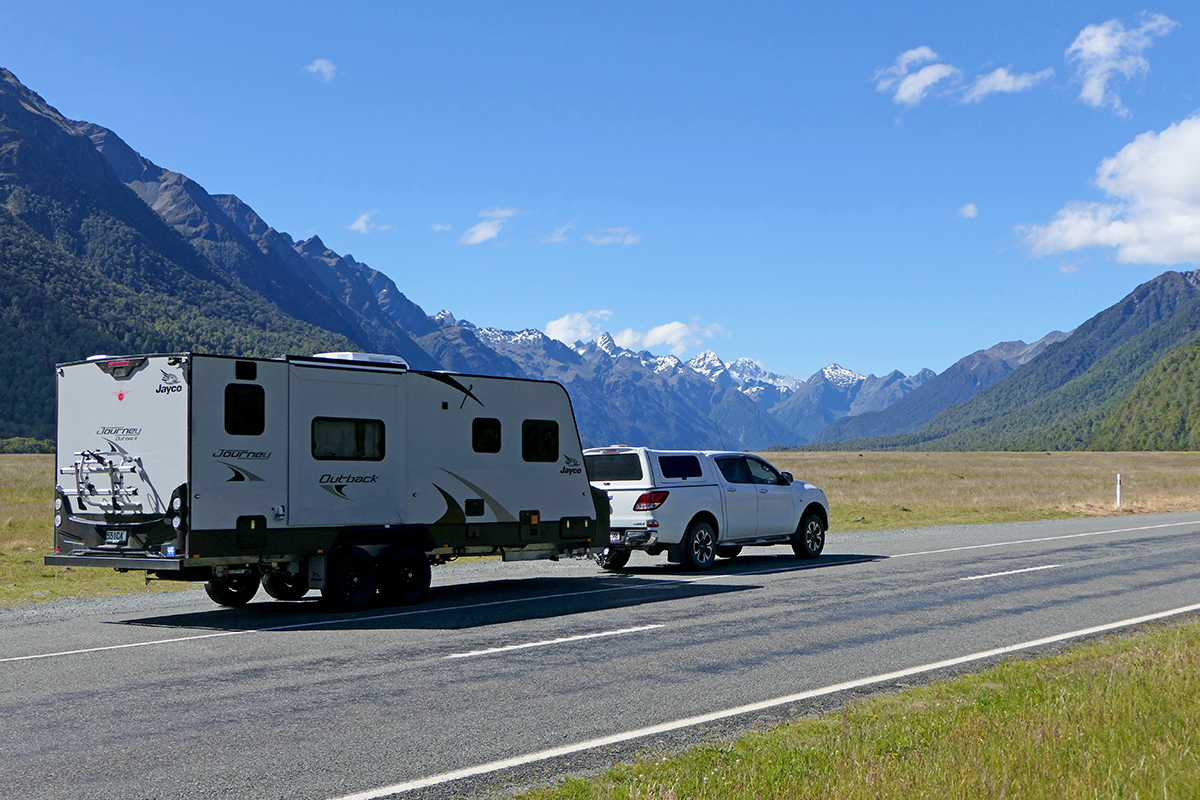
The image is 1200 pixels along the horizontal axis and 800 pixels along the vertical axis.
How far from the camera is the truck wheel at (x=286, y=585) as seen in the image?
13.4 m

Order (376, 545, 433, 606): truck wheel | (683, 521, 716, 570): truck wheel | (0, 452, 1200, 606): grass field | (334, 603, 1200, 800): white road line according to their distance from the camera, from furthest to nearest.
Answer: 1. (683, 521, 716, 570): truck wheel
2. (0, 452, 1200, 606): grass field
3. (376, 545, 433, 606): truck wheel
4. (334, 603, 1200, 800): white road line

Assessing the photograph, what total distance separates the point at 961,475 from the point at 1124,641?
186 ft

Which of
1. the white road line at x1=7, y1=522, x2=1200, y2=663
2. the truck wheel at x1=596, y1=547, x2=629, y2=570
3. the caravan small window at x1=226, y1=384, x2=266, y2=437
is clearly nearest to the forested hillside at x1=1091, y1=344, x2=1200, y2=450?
the white road line at x1=7, y1=522, x2=1200, y2=663

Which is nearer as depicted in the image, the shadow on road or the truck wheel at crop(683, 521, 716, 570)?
the shadow on road

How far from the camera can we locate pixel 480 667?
9.34m

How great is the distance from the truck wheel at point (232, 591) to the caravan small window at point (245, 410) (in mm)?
2399

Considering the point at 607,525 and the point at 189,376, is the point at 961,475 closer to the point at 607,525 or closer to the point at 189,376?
the point at 607,525

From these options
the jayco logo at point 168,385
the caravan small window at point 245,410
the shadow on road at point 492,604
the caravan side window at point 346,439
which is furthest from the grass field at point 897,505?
the caravan side window at point 346,439

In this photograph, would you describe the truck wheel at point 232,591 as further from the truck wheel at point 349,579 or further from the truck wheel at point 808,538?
the truck wheel at point 808,538

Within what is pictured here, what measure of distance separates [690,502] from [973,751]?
1201 centimetres

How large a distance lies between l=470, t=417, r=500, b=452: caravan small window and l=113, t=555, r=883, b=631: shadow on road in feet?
6.85

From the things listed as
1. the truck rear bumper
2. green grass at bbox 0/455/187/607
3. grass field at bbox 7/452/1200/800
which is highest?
the truck rear bumper

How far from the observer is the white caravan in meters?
12.0

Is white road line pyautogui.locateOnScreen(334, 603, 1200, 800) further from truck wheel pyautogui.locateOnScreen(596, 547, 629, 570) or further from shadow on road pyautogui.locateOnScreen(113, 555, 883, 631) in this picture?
truck wheel pyautogui.locateOnScreen(596, 547, 629, 570)
